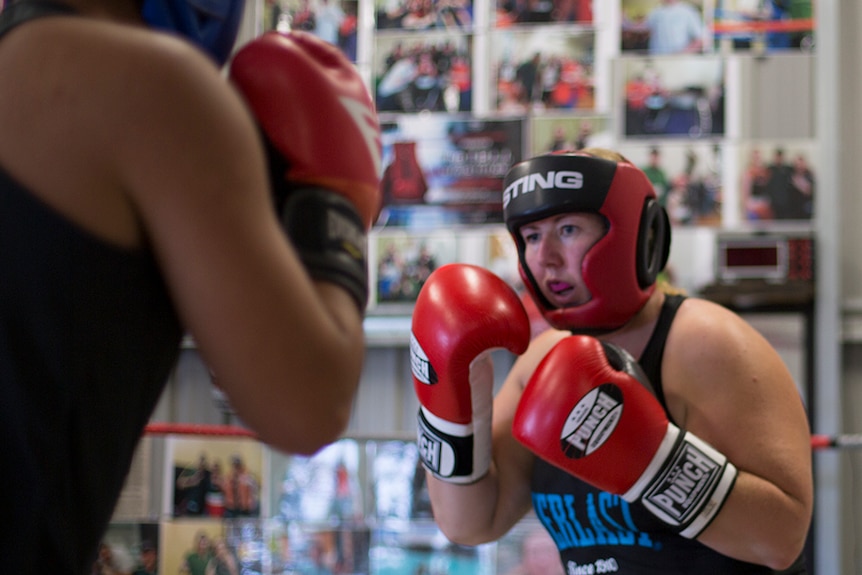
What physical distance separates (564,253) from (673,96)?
2641 millimetres

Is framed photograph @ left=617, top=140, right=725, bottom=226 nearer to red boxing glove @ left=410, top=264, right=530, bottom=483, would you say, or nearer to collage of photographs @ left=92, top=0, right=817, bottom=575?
collage of photographs @ left=92, top=0, right=817, bottom=575

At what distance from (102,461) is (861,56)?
389 cm

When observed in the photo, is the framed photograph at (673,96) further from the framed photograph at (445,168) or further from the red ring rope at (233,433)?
the red ring rope at (233,433)

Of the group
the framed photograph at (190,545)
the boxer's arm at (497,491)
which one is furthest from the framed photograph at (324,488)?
the boxer's arm at (497,491)

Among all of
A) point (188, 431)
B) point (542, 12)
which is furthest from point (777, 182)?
point (188, 431)

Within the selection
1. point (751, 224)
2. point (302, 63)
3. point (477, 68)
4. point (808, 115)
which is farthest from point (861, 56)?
point (302, 63)

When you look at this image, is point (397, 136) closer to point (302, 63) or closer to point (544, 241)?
point (544, 241)

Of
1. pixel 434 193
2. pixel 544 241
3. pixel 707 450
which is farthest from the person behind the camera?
pixel 434 193

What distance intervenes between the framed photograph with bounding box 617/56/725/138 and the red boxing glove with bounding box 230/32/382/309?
335cm

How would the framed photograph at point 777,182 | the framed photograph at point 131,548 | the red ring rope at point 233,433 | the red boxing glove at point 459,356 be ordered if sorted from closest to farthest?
the red boxing glove at point 459,356, the red ring rope at point 233,433, the framed photograph at point 131,548, the framed photograph at point 777,182

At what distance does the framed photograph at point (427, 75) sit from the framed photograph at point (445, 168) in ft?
0.23

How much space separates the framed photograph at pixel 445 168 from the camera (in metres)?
4.10

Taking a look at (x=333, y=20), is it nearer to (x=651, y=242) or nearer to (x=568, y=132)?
(x=568, y=132)

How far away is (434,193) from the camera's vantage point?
4.15 meters
